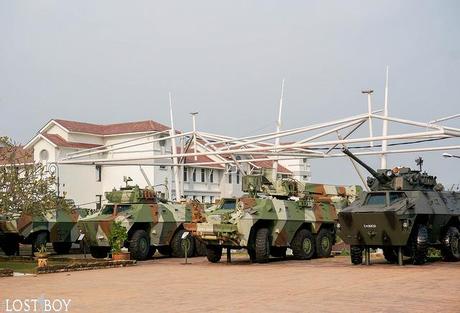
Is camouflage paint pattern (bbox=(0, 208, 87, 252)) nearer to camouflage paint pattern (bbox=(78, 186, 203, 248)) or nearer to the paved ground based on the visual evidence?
camouflage paint pattern (bbox=(78, 186, 203, 248))

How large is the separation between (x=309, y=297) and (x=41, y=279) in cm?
665

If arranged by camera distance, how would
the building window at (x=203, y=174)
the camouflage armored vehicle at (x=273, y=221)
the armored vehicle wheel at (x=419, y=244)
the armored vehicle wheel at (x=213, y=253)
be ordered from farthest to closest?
the building window at (x=203, y=174)
the armored vehicle wheel at (x=213, y=253)
the camouflage armored vehicle at (x=273, y=221)
the armored vehicle wheel at (x=419, y=244)

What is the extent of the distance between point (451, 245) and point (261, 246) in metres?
4.92

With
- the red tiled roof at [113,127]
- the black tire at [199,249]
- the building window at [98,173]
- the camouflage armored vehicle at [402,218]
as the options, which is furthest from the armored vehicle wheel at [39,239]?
the building window at [98,173]

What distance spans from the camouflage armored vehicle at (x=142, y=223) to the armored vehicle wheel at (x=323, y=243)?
3.99 m

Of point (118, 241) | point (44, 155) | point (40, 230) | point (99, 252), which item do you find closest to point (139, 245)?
point (118, 241)


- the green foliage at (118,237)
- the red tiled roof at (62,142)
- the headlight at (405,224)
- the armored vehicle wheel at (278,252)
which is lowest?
the armored vehicle wheel at (278,252)

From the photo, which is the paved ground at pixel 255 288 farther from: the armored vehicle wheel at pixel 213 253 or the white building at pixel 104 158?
the white building at pixel 104 158

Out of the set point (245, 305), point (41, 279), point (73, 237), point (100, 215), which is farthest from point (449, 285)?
point (73, 237)

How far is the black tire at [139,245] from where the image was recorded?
21.9 metres

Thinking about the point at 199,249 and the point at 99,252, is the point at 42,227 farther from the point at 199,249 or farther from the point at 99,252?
the point at 199,249

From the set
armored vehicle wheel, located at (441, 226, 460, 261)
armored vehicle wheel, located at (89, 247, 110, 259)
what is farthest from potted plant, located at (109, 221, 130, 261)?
armored vehicle wheel, located at (441, 226, 460, 261)

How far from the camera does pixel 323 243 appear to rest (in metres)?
22.2

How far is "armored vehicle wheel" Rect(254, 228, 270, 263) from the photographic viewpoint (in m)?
19.7
